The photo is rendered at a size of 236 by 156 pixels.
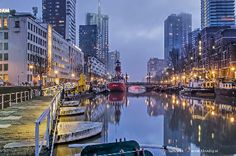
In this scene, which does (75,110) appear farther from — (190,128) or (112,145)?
(112,145)

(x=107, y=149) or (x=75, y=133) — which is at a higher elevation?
(x=107, y=149)

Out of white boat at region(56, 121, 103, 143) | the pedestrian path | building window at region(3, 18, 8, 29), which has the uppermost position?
building window at region(3, 18, 8, 29)

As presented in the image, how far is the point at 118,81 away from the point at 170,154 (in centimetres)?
14329

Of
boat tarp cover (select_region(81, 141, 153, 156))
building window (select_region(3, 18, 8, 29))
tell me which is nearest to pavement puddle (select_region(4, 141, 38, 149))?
boat tarp cover (select_region(81, 141, 153, 156))

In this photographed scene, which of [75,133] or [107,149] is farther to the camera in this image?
[75,133]

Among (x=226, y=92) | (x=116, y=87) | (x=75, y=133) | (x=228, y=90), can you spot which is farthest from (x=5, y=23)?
(x=75, y=133)

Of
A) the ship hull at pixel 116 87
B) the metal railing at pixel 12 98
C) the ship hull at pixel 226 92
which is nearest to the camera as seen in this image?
the metal railing at pixel 12 98

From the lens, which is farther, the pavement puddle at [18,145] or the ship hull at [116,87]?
the ship hull at [116,87]

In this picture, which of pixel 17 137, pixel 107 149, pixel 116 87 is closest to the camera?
pixel 107 149

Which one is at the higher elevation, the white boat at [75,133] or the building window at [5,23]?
the building window at [5,23]

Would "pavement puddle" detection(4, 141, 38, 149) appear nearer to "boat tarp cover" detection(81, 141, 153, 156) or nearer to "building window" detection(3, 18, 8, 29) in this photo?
"boat tarp cover" detection(81, 141, 153, 156)

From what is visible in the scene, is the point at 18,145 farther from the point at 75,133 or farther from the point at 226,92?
the point at 226,92

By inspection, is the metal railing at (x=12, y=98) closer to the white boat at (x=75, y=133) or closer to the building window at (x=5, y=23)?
the white boat at (x=75, y=133)

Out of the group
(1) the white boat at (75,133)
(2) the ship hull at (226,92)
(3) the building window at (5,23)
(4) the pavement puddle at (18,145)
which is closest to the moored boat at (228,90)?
(2) the ship hull at (226,92)
